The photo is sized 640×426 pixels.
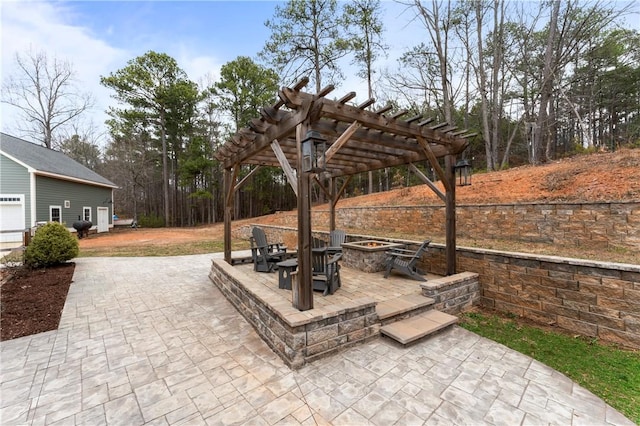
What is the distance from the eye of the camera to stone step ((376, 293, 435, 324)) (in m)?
3.30

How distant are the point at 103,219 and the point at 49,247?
12094mm

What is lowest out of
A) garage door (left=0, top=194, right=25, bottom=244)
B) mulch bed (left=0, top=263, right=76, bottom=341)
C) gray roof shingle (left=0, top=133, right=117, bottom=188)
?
mulch bed (left=0, top=263, right=76, bottom=341)

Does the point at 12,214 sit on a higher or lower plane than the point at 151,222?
higher

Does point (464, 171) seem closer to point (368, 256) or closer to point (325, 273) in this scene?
point (368, 256)

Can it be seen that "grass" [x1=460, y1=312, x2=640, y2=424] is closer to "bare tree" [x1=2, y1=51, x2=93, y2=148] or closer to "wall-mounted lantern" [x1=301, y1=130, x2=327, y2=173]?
"wall-mounted lantern" [x1=301, y1=130, x2=327, y2=173]

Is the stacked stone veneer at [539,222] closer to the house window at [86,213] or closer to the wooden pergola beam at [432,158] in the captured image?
the wooden pergola beam at [432,158]

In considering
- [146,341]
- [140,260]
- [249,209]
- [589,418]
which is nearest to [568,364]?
[589,418]

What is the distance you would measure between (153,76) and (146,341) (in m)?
19.9

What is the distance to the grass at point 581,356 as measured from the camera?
2282 millimetres

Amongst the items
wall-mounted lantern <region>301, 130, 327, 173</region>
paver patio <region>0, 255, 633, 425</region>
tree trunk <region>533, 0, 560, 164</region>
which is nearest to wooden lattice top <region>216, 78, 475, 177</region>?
wall-mounted lantern <region>301, 130, 327, 173</region>

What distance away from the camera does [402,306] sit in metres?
3.49

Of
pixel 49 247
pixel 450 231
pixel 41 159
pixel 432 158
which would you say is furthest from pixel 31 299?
pixel 41 159

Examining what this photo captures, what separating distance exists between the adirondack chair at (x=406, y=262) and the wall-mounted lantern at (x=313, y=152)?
2605 millimetres

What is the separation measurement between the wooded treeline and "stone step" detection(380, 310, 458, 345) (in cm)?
1022
